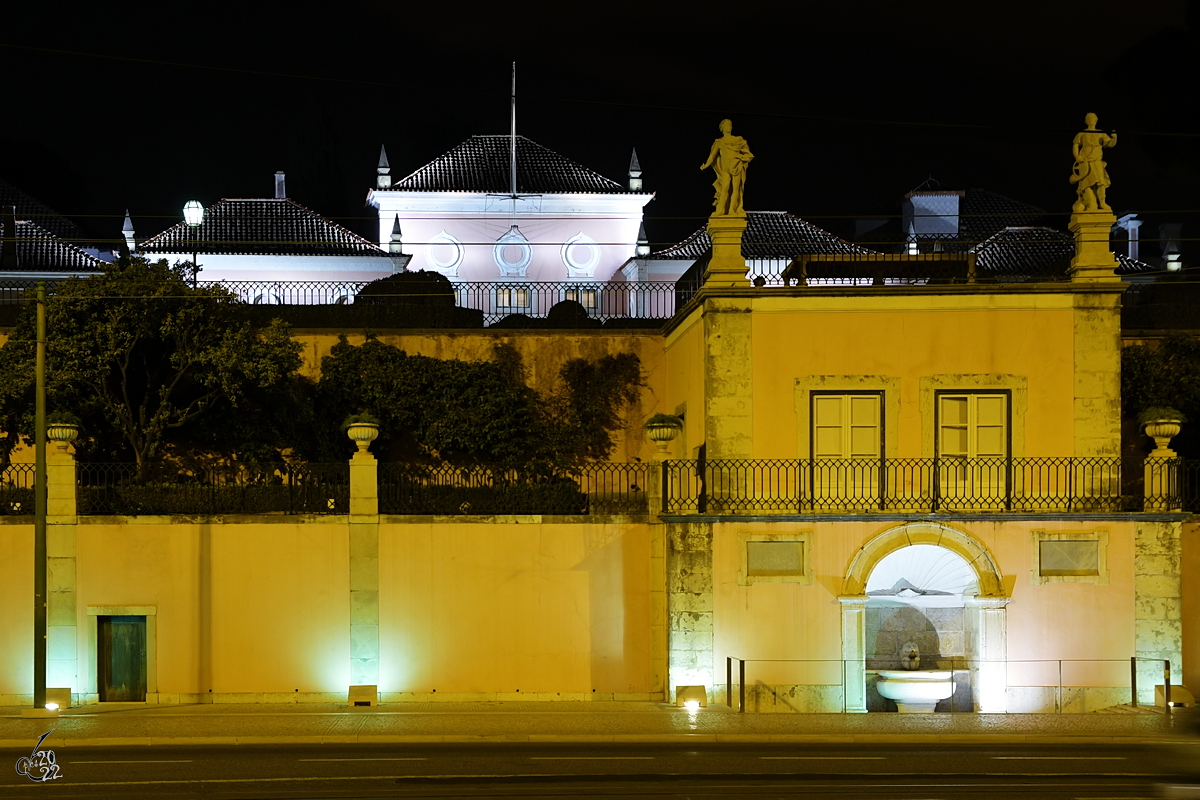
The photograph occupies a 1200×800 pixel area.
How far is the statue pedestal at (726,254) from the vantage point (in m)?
22.6

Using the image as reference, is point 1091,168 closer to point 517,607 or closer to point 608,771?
point 517,607

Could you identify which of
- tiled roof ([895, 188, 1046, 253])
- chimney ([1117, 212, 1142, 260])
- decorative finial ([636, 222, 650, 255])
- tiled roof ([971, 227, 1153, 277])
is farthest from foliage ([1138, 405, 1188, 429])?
chimney ([1117, 212, 1142, 260])

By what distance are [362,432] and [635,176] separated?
2672cm

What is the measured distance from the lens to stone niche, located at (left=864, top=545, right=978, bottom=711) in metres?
22.5

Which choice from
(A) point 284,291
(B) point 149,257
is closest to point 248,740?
(A) point 284,291

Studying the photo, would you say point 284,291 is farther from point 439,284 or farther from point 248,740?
point 248,740

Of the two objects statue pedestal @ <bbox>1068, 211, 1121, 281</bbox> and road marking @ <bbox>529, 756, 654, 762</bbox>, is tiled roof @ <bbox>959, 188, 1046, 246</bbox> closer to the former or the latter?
statue pedestal @ <bbox>1068, 211, 1121, 281</bbox>

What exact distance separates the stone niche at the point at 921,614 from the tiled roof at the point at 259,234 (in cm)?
2444

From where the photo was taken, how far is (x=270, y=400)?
1083 inches

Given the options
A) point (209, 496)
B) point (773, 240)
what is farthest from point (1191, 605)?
point (773, 240)

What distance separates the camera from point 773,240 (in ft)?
155

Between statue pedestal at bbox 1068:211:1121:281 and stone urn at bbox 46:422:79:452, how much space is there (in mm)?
16996

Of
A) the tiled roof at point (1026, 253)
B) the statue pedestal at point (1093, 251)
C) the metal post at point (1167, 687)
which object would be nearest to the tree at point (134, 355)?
the statue pedestal at point (1093, 251)

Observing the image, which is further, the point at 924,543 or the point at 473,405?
the point at 473,405
